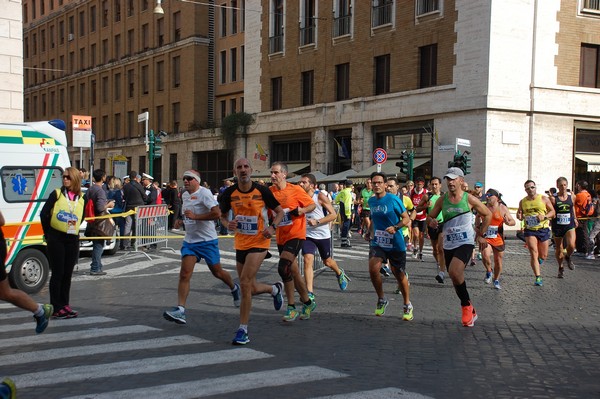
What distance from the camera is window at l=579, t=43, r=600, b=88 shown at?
29234 mm

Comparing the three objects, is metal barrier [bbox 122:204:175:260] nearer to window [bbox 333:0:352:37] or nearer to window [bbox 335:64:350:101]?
window [bbox 335:64:350:101]

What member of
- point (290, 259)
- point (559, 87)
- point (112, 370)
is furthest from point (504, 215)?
point (559, 87)

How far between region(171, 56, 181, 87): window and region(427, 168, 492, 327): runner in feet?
135

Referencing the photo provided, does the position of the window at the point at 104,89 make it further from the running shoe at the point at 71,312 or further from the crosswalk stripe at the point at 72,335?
the crosswalk stripe at the point at 72,335

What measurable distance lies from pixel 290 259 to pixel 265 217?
105 cm

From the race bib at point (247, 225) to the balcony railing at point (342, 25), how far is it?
27.2m

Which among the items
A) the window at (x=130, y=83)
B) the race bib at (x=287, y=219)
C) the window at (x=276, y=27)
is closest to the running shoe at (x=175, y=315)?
the race bib at (x=287, y=219)

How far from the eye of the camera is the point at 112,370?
6.38 metres

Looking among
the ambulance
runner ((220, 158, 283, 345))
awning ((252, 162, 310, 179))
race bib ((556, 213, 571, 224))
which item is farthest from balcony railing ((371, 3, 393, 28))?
runner ((220, 158, 283, 345))

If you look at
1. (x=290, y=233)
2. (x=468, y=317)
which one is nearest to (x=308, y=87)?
(x=290, y=233)

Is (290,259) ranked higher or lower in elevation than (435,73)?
lower

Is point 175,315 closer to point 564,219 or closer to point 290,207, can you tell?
point 290,207

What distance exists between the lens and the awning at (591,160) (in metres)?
29.2

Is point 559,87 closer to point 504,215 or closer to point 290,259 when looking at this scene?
point 504,215
